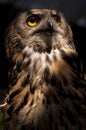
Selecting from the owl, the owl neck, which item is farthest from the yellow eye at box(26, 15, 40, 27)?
the owl neck

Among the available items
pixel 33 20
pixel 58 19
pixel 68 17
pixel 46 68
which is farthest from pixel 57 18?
pixel 68 17

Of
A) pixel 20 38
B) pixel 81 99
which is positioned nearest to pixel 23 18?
pixel 20 38

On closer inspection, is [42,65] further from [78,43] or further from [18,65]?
[78,43]

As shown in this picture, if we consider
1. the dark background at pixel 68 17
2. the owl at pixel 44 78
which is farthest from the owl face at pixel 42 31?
the dark background at pixel 68 17

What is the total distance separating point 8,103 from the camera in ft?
8.13

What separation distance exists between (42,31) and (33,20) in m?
0.07

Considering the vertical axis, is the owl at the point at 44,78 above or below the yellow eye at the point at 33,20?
below

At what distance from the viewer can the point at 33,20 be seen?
2.46 metres

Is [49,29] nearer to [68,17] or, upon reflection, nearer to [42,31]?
[42,31]

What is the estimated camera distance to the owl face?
244 centimetres

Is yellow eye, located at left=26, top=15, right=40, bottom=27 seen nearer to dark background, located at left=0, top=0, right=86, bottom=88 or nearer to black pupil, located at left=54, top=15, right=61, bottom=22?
black pupil, located at left=54, top=15, right=61, bottom=22

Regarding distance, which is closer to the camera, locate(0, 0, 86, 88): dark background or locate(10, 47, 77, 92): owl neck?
locate(10, 47, 77, 92): owl neck

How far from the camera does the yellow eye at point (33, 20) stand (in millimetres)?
2451

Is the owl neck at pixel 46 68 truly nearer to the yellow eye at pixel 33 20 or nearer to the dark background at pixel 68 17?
the yellow eye at pixel 33 20
